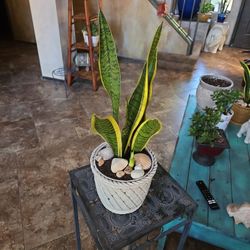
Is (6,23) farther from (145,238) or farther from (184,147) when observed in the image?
(145,238)

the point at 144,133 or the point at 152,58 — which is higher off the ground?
the point at 152,58

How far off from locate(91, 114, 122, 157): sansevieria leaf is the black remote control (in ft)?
1.75

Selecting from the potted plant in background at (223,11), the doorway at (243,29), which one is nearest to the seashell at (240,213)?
the potted plant in background at (223,11)

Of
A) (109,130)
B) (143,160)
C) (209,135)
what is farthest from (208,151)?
(109,130)

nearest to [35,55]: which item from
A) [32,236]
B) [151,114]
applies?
[151,114]

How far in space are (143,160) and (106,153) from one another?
0.13 metres

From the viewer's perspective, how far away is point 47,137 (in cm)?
199

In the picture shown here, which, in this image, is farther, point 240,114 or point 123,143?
point 240,114

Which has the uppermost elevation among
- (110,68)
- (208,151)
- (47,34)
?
(110,68)

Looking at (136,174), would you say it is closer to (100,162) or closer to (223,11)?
(100,162)

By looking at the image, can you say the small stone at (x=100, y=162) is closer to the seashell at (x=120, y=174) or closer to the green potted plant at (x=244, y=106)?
the seashell at (x=120, y=174)

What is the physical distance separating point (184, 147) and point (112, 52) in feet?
2.56

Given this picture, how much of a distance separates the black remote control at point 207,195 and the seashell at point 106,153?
551 mm

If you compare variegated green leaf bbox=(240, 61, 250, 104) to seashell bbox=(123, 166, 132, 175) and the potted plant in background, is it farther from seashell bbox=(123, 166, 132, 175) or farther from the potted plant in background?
the potted plant in background
